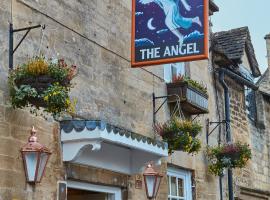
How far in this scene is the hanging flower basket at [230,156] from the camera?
39.1ft

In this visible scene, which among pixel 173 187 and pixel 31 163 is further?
pixel 173 187

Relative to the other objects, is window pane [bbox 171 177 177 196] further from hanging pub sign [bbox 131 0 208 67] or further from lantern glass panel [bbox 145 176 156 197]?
hanging pub sign [bbox 131 0 208 67]

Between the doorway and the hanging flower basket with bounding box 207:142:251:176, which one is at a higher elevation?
the hanging flower basket with bounding box 207:142:251:176

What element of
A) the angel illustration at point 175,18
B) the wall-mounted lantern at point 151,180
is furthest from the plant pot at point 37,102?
the wall-mounted lantern at point 151,180

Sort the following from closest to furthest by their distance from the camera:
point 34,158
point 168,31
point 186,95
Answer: point 34,158 < point 168,31 < point 186,95

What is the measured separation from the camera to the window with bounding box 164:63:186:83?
11318 millimetres

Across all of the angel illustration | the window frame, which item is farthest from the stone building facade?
the angel illustration

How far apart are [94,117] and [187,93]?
2.73 m

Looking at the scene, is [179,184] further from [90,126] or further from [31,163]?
[31,163]

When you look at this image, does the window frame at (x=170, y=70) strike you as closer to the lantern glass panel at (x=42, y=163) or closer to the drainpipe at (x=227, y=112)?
the drainpipe at (x=227, y=112)

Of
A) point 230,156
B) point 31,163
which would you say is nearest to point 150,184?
point 31,163

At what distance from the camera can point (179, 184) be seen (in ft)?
37.1

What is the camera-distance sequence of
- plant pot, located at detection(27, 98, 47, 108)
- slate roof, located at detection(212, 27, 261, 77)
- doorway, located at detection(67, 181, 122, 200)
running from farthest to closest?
1. slate roof, located at detection(212, 27, 261, 77)
2. doorway, located at detection(67, 181, 122, 200)
3. plant pot, located at detection(27, 98, 47, 108)

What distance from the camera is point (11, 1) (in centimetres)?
734
